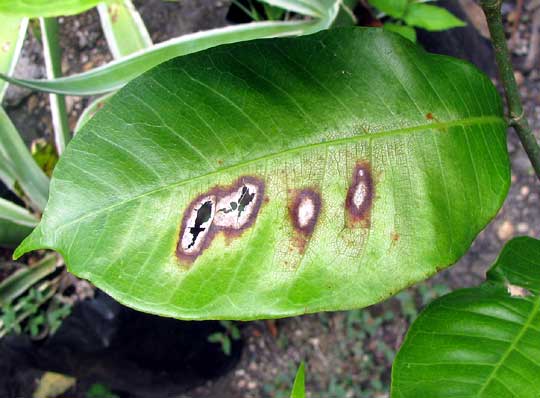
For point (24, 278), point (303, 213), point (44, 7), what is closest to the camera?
point (303, 213)

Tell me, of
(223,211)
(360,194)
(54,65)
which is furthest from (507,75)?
(54,65)

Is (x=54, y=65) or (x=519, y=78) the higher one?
(x=54, y=65)

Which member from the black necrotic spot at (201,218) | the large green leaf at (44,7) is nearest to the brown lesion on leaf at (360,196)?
the black necrotic spot at (201,218)

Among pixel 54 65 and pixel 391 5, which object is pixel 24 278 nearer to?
pixel 54 65

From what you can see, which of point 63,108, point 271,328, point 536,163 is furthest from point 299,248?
point 271,328

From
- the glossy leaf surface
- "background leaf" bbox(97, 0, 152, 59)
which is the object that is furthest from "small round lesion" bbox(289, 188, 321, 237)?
the glossy leaf surface

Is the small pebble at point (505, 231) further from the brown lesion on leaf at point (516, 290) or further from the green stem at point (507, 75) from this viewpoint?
the green stem at point (507, 75)
